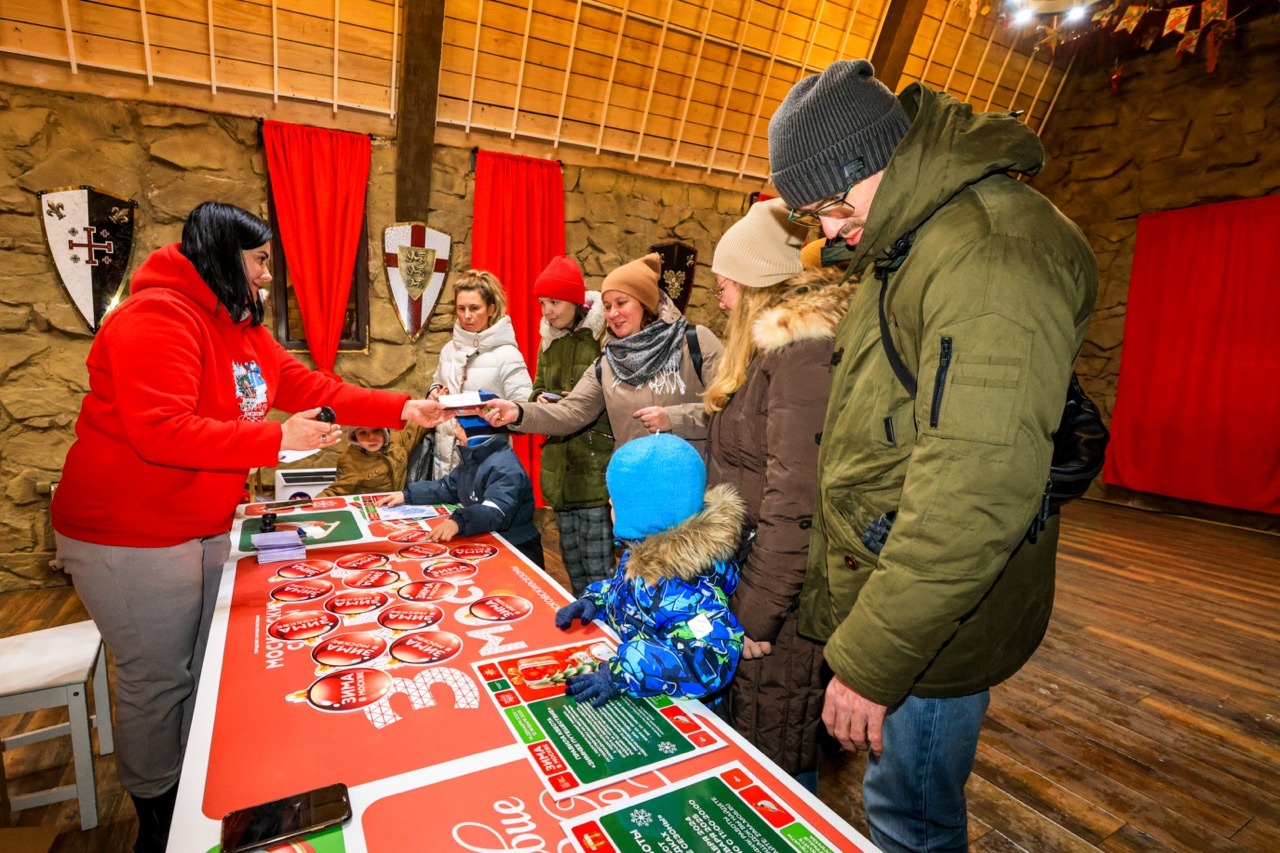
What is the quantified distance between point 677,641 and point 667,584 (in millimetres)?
109

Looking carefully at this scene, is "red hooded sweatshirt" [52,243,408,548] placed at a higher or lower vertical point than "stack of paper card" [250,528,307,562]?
higher

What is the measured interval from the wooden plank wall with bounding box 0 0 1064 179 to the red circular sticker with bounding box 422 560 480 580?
11.5ft

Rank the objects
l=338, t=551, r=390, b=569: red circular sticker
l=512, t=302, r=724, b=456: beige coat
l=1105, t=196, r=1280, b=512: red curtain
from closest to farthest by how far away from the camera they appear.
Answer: l=338, t=551, r=390, b=569: red circular sticker → l=512, t=302, r=724, b=456: beige coat → l=1105, t=196, r=1280, b=512: red curtain

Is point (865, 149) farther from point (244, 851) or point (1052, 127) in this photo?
point (1052, 127)

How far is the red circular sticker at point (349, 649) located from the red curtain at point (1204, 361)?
276 inches

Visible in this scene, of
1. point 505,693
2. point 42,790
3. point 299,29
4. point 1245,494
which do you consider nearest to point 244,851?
point 505,693

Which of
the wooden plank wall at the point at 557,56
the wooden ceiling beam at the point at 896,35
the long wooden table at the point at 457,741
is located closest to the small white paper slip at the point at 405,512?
the long wooden table at the point at 457,741

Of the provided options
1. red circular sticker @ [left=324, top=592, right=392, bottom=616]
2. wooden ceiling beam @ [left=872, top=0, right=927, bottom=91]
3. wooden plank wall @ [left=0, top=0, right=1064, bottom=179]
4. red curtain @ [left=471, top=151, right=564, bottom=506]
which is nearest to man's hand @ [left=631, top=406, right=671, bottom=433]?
red circular sticker @ [left=324, top=592, right=392, bottom=616]

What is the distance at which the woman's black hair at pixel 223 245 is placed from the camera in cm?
168

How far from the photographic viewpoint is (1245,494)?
5543 mm

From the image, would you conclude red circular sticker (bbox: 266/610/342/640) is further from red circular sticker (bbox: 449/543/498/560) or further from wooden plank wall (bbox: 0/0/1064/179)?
wooden plank wall (bbox: 0/0/1064/179)

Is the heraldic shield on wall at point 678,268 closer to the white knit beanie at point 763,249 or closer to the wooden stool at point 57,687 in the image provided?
the white knit beanie at point 763,249

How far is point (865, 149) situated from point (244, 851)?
1.28m

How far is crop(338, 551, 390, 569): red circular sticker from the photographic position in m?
1.78
